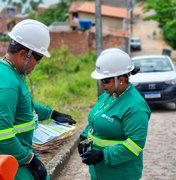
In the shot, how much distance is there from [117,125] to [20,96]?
2.68 feet

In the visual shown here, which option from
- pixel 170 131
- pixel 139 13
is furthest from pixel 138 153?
pixel 139 13

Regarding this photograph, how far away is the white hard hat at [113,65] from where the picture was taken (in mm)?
3389

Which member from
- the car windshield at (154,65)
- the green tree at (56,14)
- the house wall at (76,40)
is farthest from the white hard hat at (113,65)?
the green tree at (56,14)

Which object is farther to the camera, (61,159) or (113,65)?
(61,159)

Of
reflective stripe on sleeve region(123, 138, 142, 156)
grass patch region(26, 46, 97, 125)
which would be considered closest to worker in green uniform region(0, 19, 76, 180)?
reflective stripe on sleeve region(123, 138, 142, 156)

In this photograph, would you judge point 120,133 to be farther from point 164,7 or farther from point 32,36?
point 164,7

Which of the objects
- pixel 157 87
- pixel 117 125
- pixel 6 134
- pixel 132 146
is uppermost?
pixel 6 134

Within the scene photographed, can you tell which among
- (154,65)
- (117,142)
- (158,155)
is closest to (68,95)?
(154,65)

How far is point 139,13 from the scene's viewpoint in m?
83.7

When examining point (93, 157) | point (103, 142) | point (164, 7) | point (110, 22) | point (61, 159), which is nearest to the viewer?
point (93, 157)

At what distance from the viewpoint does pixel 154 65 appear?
13.3 m

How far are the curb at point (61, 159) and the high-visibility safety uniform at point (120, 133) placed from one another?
7.88 feet

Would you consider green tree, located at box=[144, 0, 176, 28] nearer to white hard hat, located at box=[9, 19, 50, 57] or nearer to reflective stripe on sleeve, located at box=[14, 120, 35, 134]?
white hard hat, located at box=[9, 19, 50, 57]

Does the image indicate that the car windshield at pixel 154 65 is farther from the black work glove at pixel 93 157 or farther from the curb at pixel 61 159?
the black work glove at pixel 93 157
